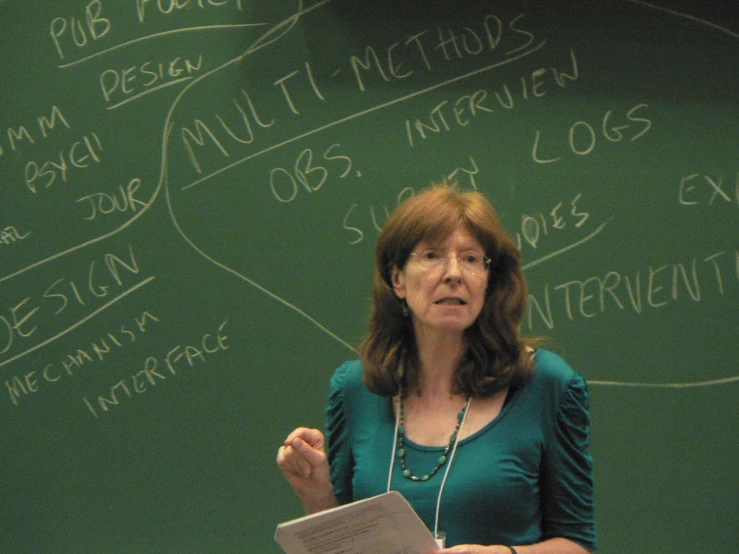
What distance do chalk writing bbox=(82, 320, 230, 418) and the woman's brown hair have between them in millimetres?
763

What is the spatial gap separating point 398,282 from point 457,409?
245 millimetres

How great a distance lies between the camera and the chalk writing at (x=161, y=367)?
2.15 m

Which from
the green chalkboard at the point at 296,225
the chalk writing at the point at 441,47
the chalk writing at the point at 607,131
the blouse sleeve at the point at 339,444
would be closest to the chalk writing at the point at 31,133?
the green chalkboard at the point at 296,225

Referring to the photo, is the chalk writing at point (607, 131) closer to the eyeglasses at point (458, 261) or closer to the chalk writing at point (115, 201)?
the eyeglasses at point (458, 261)

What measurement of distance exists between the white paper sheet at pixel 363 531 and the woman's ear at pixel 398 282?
0.42 metres

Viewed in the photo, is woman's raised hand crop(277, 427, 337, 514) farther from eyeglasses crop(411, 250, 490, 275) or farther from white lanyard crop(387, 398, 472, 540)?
eyeglasses crop(411, 250, 490, 275)

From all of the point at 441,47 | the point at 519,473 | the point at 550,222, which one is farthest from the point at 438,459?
the point at 441,47

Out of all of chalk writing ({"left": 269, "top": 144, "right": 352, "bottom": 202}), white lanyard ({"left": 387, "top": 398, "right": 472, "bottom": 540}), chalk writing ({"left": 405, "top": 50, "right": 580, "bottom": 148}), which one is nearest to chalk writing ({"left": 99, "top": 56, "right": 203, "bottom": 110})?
chalk writing ({"left": 269, "top": 144, "right": 352, "bottom": 202})

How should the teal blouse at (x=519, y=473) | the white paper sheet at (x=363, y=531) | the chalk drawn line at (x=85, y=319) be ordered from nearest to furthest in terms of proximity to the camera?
the white paper sheet at (x=363, y=531) → the teal blouse at (x=519, y=473) → the chalk drawn line at (x=85, y=319)

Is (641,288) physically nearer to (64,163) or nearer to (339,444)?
(339,444)

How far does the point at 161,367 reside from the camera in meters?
2.16

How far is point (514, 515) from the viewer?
1.30 m

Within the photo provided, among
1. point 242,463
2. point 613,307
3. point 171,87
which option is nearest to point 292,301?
point 242,463

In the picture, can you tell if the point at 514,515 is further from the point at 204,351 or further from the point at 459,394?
the point at 204,351
